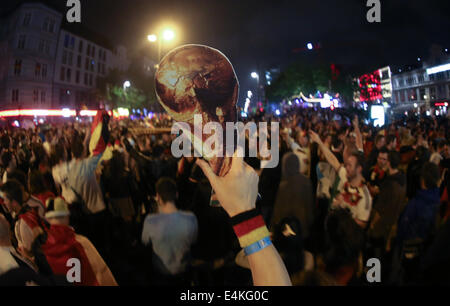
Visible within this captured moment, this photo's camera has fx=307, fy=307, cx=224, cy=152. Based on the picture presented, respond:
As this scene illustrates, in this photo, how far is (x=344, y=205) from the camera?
4289mm

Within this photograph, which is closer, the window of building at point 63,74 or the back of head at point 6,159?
Answer: the back of head at point 6,159

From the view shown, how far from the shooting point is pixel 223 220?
3.93 meters

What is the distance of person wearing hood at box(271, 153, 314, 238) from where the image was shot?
4.07 metres

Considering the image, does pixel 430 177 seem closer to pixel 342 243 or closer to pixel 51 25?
pixel 342 243

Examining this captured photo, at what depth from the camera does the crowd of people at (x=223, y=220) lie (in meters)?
2.46

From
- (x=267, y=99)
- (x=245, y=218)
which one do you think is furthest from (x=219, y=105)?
(x=267, y=99)

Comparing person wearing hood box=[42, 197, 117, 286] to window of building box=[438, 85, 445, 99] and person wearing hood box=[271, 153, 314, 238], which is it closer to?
person wearing hood box=[271, 153, 314, 238]

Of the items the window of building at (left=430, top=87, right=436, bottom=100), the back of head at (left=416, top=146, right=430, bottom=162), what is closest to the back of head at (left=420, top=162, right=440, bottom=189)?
the back of head at (left=416, top=146, right=430, bottom=162)

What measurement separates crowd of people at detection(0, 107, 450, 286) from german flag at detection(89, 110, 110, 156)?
0.06m

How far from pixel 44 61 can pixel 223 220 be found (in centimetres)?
4222

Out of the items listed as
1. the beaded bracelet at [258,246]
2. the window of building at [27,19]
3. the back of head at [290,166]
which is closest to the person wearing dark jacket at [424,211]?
the back of head at [290,166]

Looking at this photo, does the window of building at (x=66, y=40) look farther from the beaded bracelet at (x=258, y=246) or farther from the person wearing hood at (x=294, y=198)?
the beaded bracelet at (x=258, y=246)

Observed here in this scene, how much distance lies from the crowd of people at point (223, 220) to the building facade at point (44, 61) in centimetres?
1436
